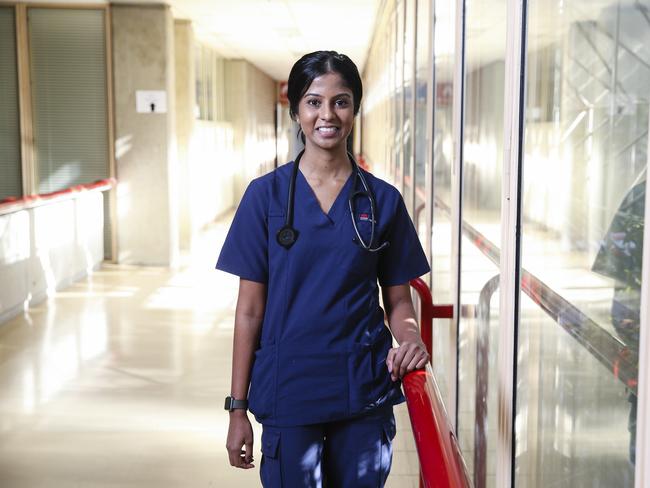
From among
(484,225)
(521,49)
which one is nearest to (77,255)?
(484,225)

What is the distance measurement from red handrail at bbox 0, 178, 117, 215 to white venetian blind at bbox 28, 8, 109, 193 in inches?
18.2

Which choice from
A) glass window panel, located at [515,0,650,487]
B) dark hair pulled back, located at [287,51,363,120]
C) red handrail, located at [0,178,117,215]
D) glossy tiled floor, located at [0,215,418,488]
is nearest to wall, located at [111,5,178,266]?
red handrail, located at [0,178,117,215]

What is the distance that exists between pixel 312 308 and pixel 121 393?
11.8ft

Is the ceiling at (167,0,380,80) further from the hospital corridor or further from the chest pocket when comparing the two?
the chest pocket

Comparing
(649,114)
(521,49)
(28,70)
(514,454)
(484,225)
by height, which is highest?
(28,70)

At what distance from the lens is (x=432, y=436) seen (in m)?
1.34

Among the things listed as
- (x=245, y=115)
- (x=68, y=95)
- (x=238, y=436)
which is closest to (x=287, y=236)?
(x=238, y=436)

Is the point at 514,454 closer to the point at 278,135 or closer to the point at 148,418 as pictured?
the point at 148,418

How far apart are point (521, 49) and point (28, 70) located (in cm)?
929

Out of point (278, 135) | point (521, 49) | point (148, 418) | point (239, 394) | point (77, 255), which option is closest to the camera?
point (521, 49)

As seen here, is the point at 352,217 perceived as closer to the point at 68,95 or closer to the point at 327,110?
the point at 327,110

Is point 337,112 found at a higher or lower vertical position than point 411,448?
higher

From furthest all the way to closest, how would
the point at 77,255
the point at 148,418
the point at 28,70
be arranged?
the point at 28,70 → the point at 77,255 → the point at 148,418

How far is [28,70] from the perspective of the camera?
A: 10.1 m
